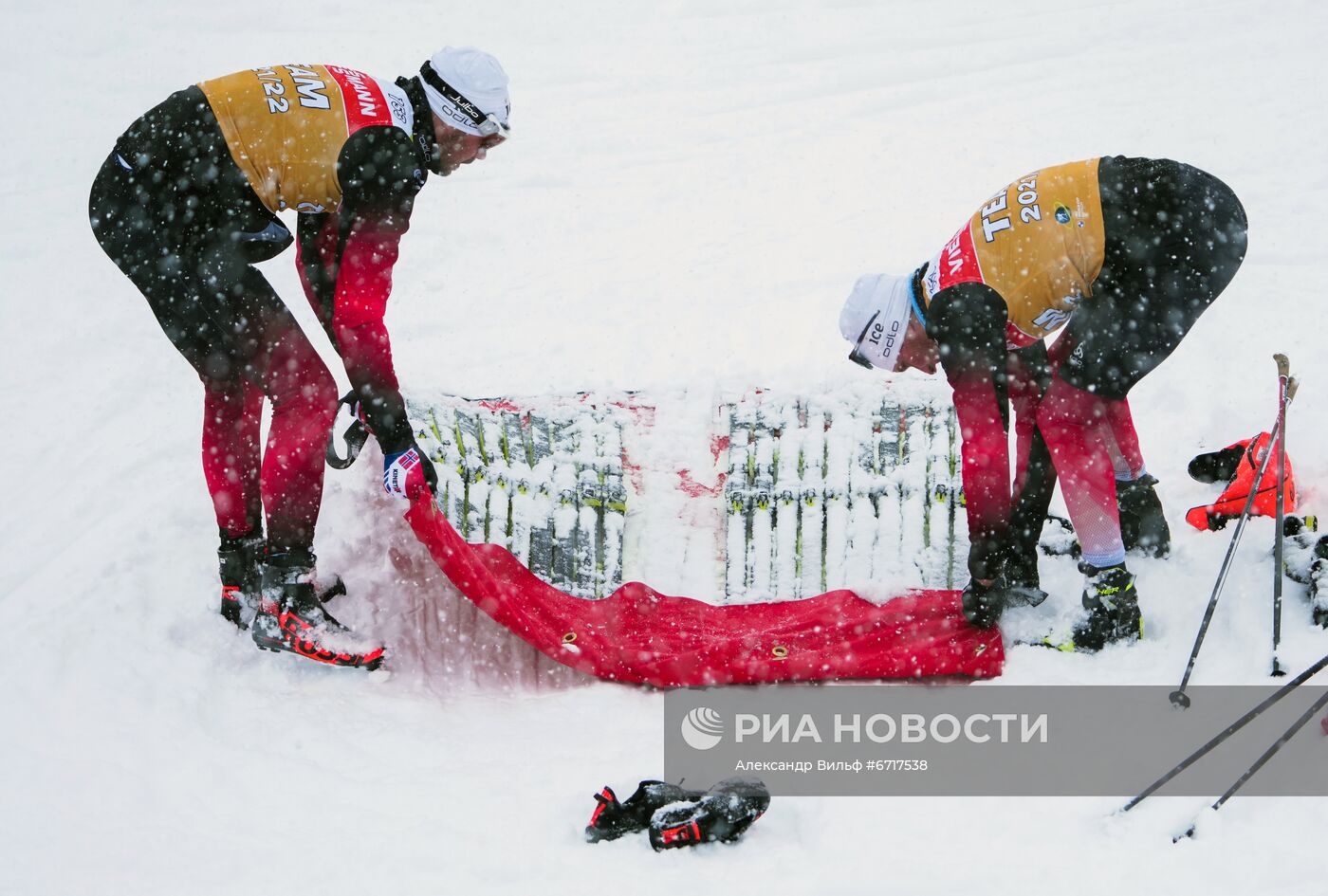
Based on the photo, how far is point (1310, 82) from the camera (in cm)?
676

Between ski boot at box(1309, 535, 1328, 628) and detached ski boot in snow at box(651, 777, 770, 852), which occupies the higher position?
ski boot at box(1309, 535, 1328, 628)

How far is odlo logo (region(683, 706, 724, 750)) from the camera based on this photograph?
118 inches

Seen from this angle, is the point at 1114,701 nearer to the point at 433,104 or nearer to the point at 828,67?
the point at 433,104

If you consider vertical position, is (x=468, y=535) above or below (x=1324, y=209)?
below

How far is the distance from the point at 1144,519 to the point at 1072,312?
759 mm

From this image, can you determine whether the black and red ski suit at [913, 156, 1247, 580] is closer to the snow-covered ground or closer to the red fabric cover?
the red fabric cover

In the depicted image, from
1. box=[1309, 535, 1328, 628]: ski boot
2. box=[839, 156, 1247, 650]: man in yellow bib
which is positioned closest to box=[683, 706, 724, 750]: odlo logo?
box=[839, 156, 1247, 650]: man in yellow bib

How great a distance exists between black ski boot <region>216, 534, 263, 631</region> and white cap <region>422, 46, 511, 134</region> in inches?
52.7

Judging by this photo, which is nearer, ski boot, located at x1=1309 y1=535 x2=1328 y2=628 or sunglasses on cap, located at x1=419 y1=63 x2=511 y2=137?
ski boot, located at x1=1309 y1=535 x2=1328 y2=628

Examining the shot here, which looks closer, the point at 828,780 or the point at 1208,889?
the point at 1208,889

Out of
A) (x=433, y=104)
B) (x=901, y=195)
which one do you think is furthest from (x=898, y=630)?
(x=901, y=195)

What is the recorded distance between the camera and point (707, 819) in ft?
8.22

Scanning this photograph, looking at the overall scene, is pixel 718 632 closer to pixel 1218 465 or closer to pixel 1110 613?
pixel 1110 613

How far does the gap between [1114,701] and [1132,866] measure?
0.71 metres
